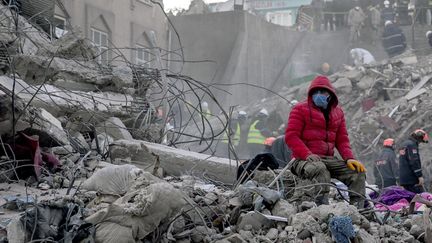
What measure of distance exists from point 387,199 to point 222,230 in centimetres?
316

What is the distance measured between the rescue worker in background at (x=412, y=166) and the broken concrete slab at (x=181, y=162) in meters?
3.67

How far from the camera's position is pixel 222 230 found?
5469 millimetres

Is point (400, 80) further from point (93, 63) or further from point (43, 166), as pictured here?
point (43, 166)

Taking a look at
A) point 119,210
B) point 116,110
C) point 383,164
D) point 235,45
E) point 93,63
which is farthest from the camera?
point 235,45

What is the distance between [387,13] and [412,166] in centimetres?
1498

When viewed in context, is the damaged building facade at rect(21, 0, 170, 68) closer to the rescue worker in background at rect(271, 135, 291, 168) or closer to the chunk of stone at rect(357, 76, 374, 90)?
the chunk of stone at rect(357, 76, 374, 90)

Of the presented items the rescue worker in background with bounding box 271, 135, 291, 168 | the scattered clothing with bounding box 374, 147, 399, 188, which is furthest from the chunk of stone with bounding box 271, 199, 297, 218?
the scattered clothing with bounding box 374, 147, 399, 188

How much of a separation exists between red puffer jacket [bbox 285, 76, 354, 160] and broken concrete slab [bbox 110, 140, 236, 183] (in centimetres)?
156

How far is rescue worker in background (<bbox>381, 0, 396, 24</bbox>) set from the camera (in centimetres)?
2406

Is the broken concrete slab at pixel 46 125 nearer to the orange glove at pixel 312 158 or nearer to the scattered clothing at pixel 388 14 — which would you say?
the orange glove at pixel 312 158

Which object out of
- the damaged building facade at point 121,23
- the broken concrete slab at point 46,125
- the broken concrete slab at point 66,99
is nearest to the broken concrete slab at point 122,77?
the broken concrete slab at point 66,99

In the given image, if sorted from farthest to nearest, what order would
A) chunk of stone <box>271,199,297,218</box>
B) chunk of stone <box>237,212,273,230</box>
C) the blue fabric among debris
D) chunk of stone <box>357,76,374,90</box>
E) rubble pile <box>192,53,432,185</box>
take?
1. chunk of stone <box>357,76,374,90</box>
2. rubble pile <box>192,53,432,185</box>
3. chunk of stone <box>271,199,297,218</box>
4. chunk of stone <box>237,212,273,230</box>
5. the blue fabric among debris

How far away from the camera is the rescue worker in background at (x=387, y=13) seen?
78.9 ft

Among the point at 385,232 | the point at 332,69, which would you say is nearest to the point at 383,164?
the point at 385,232
